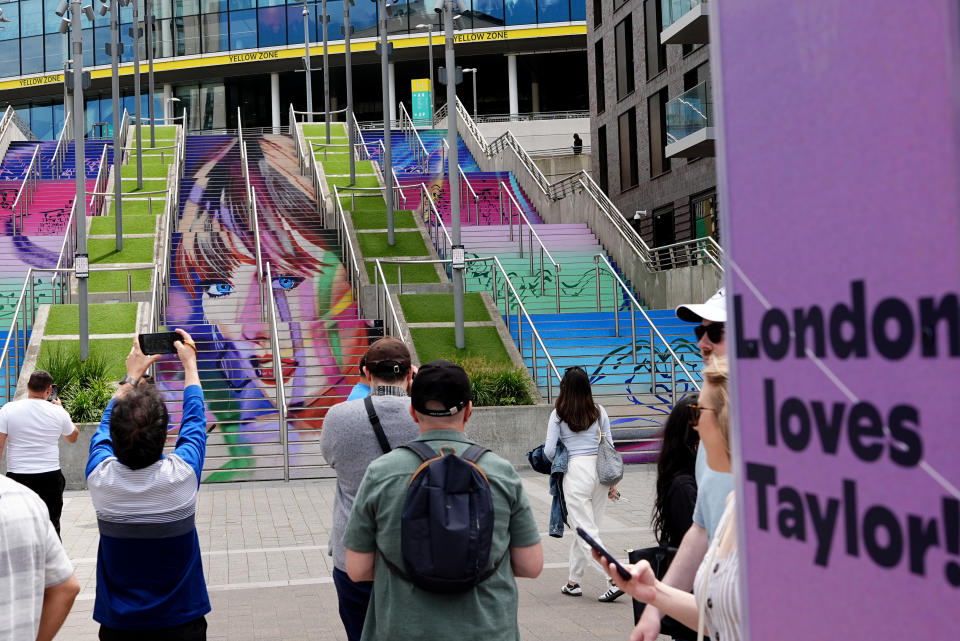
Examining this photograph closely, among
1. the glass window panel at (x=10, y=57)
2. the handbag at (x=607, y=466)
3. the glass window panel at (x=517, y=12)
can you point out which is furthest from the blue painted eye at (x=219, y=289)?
the glass window panel at (x=10, y=57)

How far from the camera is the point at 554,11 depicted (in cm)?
5647

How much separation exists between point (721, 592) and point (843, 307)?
4.59ft

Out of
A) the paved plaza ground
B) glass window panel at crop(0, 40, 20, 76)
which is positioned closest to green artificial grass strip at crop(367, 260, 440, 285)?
the paved plaza ground

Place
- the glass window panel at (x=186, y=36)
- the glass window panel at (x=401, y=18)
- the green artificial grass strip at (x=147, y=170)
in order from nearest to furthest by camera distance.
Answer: the green artificial grass strip at (x=147, y=170)
the glass window panel at (x=401, y=18)
the glass window panel at (x=186, y=36)

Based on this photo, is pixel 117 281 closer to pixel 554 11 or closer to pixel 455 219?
pixel 455 219

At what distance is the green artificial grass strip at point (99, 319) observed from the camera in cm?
1930

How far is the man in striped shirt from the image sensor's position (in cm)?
392

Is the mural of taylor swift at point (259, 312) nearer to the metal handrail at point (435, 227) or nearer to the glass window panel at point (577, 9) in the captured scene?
the metal handrail at point (435, 227)

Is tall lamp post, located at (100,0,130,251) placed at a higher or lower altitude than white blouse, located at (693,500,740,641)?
higher

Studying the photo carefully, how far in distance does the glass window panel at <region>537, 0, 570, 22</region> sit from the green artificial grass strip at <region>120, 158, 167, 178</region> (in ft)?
86.3

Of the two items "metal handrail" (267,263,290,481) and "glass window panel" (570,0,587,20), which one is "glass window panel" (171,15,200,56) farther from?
"metal handrail" (267,263,290,481)

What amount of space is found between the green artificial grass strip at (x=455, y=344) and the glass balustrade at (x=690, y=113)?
7.83m

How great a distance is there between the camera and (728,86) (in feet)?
5.12

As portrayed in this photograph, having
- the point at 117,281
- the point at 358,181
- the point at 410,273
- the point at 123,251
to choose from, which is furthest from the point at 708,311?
the point at 358,181
